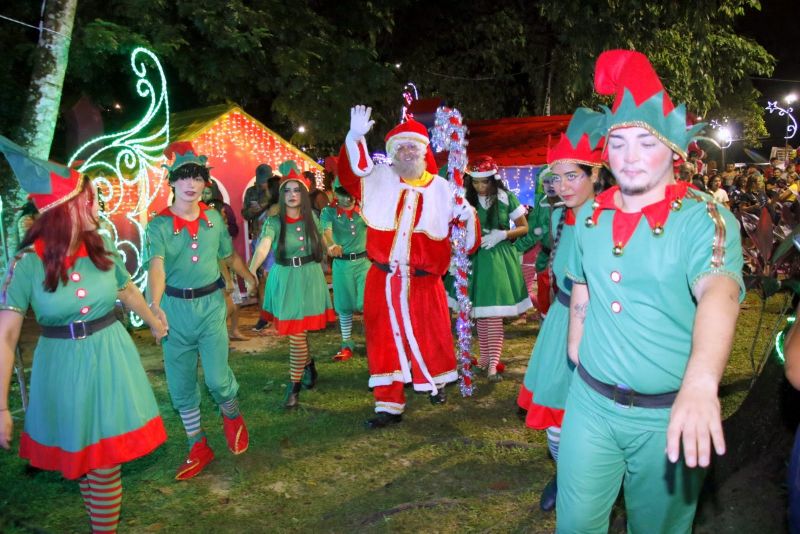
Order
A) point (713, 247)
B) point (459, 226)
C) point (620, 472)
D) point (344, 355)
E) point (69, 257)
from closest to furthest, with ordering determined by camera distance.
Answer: point (713, 247) < point (620, 472) < point (69, 257) < point (459, 226) < point (344, 355)

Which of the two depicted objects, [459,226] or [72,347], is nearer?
[72,347]

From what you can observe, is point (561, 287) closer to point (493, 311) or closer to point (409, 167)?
point (409, 167)

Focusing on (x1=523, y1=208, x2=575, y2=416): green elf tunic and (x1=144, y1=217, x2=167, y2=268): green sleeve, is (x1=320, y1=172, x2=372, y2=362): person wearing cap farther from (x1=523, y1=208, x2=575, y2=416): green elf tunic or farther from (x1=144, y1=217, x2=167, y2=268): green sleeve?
(x1=523, y1=208, x2=575, y2=416): green elf tunic

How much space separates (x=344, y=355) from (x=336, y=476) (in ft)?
10.00

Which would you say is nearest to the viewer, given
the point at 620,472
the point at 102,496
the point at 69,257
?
the point at 620,472

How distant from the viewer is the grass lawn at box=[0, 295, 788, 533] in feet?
13.1

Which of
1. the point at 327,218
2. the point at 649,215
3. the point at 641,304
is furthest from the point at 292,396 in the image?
the point at 649,215

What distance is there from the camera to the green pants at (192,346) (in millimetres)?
4500

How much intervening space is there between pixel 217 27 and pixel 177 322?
27.7 ft

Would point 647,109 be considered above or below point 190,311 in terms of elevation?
above

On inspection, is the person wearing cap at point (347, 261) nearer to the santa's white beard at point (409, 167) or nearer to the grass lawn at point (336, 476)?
the grass lawn at point (336, 476)

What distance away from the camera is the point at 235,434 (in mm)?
4914

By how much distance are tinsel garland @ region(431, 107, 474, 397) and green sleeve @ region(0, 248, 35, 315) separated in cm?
344

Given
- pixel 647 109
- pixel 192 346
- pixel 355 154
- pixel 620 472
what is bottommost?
pixel 620 472
